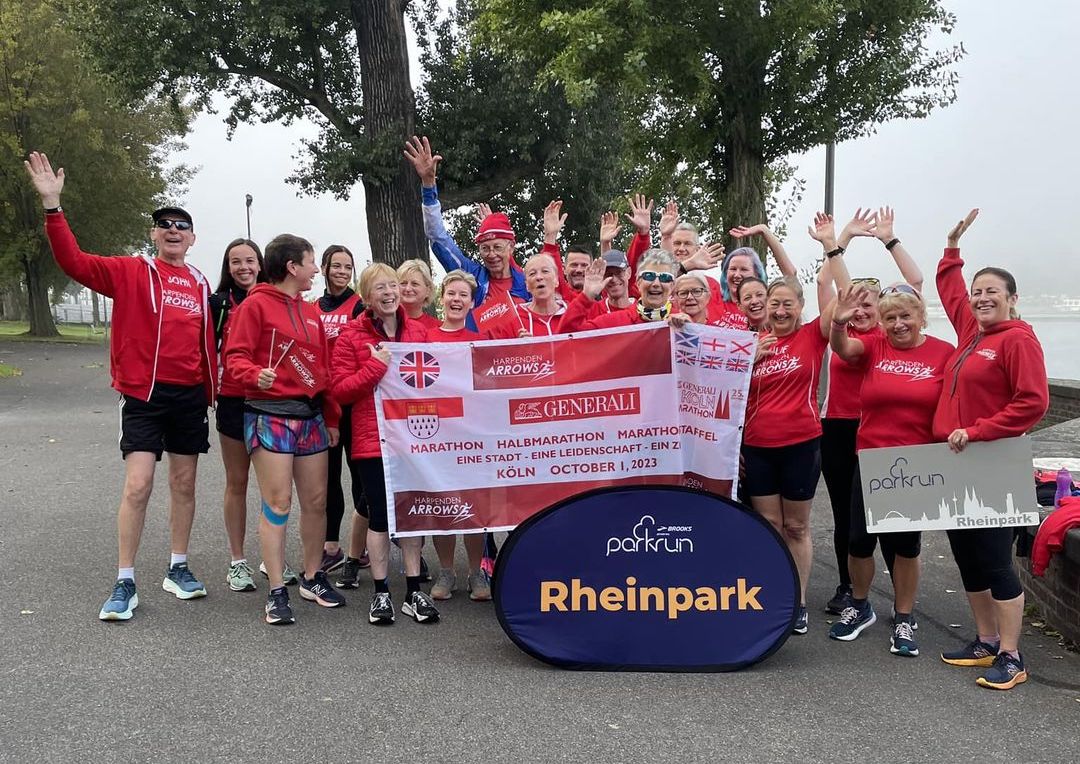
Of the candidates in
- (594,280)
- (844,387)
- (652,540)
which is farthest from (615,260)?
(652,540)

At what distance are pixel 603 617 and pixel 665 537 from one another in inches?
18.6

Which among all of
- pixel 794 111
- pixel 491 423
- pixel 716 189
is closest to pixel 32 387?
pixel 716 189

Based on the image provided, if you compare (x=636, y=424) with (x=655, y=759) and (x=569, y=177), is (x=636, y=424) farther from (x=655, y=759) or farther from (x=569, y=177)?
(x=569, y=177)

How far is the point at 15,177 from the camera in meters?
31.5

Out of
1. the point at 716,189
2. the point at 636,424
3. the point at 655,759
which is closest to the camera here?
the point at 655,759

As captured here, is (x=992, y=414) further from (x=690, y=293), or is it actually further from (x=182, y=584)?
(x=182, y=584)

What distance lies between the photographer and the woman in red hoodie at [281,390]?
4766mm

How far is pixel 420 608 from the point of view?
4871 mm

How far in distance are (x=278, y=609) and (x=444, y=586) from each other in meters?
1.05

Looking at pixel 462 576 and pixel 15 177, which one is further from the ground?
pixel 15 177

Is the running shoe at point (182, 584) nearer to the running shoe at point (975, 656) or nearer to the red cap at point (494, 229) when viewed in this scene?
the red cap at point (494, 229)

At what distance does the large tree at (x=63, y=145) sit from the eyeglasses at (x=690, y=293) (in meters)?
26.3

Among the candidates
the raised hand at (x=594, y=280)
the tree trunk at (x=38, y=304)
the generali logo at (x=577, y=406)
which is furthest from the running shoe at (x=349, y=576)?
the tree trunk at (x=38, y=304)

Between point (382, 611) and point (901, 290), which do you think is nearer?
point (901, 290)
